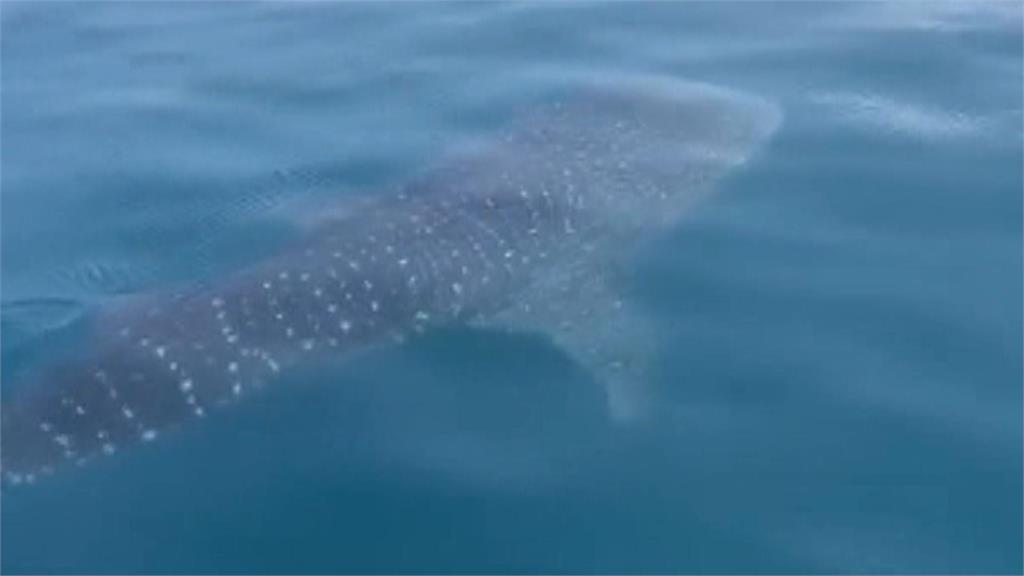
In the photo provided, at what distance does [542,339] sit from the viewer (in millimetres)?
10867

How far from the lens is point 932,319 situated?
409 inches

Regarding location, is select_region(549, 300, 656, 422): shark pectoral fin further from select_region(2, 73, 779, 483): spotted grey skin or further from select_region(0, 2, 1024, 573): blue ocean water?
select_region(0, 2, 1024, 573): blue ocean water

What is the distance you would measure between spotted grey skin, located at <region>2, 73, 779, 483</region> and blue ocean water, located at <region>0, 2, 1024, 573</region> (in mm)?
218

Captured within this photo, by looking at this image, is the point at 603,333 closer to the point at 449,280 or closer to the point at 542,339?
the point at 542,339

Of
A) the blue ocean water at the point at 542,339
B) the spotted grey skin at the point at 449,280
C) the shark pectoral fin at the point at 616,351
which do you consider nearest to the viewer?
the blue ocean water at the point at 542,339

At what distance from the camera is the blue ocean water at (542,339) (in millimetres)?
8672

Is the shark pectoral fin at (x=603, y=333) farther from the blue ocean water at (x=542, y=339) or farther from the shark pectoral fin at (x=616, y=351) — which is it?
the blue ocean water at (x=542, y=339)

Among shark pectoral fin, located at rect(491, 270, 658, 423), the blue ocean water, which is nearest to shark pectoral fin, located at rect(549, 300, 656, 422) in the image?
shark pectoral fin, located at rect(491, 270, 658, 423)

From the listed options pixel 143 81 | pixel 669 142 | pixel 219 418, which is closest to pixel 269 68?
pixel 143 81

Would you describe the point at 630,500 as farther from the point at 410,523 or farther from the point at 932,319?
the point at 932,319

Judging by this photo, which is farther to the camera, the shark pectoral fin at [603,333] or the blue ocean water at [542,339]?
the shark pectoral fin at [603,333]

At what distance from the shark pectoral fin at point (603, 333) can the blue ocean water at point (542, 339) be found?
16 cm

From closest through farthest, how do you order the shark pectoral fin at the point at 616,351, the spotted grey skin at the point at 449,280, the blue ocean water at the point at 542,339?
1. the blue ocean water at the point at 542,339
2. the spotted grey skin at the point at 449,280
3. the shark pectoral fin at the point at 616,351

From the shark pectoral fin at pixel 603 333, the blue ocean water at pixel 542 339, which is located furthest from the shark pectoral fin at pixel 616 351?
the blue ocean water at pixel 542 339
